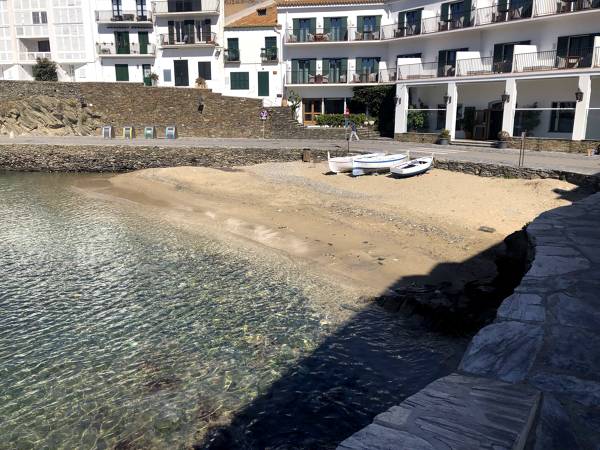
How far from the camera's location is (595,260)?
631 cm

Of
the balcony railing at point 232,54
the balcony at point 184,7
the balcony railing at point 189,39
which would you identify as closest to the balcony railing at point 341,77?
the balcony railing at point 232,54

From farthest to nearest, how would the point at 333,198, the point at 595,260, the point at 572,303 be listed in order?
the point at 333,198 < the point at 595,260 < the point at 572,303

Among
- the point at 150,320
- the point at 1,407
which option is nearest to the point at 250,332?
the point at 150,320

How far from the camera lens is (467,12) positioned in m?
35.5

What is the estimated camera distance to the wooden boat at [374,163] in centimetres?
2589

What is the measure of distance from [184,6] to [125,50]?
704cm

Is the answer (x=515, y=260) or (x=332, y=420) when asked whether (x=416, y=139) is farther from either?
(x=332, y=420)

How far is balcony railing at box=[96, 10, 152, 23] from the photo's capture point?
47.8m

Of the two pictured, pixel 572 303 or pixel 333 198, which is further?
pixel 333 198

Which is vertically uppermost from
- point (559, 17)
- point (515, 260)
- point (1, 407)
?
point (559, 17)

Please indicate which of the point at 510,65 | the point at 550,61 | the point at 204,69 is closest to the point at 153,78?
the point at 204,69

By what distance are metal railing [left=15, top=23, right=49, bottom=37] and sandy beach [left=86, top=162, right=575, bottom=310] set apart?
3126cm

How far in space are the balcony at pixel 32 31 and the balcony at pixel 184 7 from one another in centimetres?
1279

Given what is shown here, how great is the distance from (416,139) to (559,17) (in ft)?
38.6
